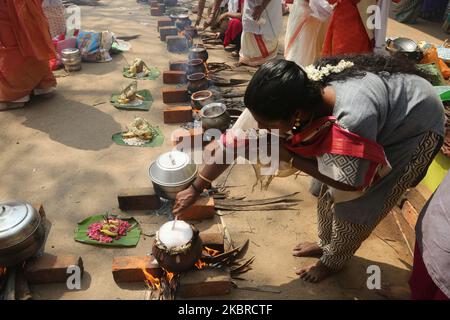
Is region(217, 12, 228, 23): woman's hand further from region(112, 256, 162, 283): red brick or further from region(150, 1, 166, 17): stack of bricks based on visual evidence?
region(112, 256, 162, 283): red brick

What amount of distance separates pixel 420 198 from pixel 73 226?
3.19 metres

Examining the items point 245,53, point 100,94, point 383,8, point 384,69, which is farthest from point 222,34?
point 384,69

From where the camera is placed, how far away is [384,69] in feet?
6.65

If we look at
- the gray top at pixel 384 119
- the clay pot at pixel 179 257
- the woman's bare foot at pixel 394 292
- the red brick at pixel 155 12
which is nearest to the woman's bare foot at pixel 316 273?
the woman's bare foot at pixel 394 292

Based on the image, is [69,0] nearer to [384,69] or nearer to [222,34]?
[222,34]

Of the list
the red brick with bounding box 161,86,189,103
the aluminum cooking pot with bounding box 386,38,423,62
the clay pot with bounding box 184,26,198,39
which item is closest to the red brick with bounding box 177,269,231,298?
the red brick with bounding box 161,86,189,103

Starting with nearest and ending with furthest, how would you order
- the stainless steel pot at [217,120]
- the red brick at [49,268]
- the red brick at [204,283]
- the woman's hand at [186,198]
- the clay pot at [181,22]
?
the woman's hand at [186,198]
the red brick at [204,283]
the red brick at [49,268]
the stainless steel pot at [217,120]
the clay pot at [181,22]

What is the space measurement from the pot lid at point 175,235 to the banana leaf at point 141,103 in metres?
3.08

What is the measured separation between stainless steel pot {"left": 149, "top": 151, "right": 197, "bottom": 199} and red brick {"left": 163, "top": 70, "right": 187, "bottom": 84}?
2.85m

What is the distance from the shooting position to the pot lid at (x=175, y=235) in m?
2.51

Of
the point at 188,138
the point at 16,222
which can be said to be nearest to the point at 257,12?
the point at 188,138

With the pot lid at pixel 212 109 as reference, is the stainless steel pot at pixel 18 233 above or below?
below

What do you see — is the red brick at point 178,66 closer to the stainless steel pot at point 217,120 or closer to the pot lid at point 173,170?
the stainless steel pot at point 217,120
